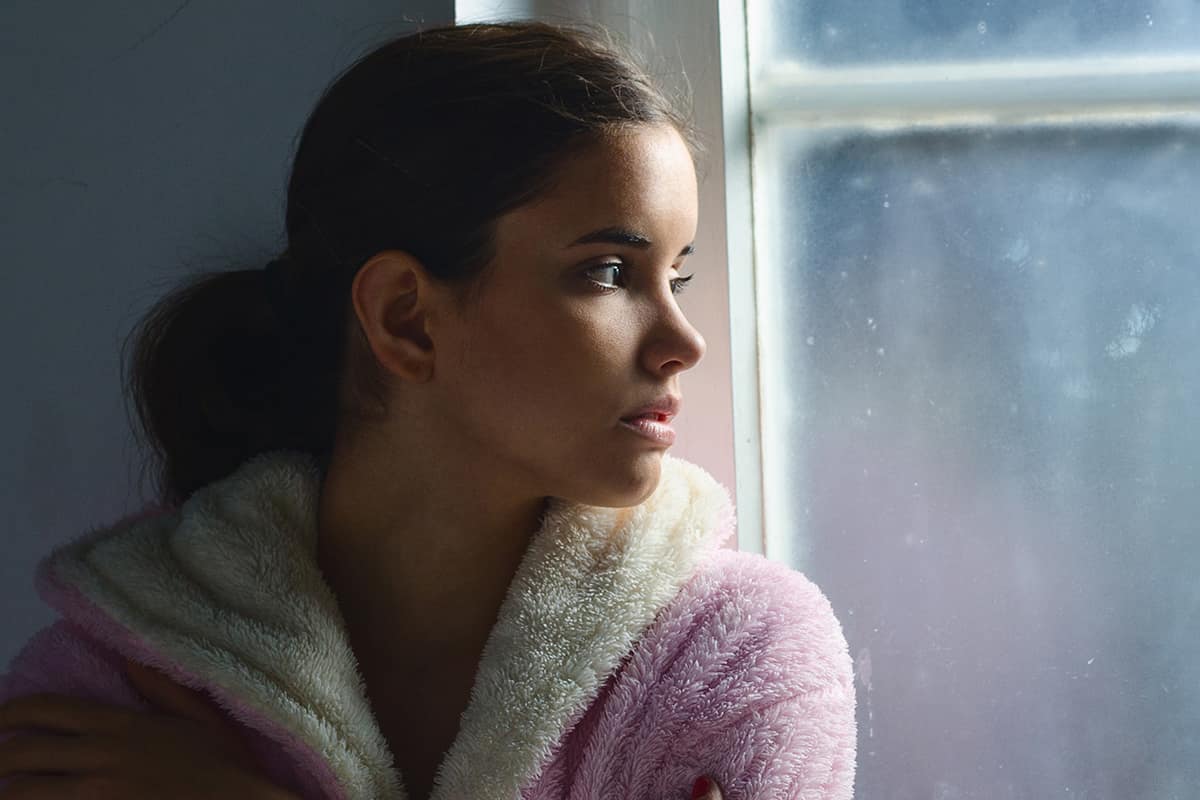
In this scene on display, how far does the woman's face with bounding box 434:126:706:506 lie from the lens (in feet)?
2.29

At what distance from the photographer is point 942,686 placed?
936mm

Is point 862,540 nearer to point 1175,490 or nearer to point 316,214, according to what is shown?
point 1175,490

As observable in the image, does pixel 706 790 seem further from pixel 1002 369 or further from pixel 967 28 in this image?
pixel 967 28

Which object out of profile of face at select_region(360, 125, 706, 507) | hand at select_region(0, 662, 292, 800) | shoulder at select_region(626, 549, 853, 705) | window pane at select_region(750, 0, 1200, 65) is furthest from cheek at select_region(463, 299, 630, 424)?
window pane at select_region(750, 0, 1200, 65)

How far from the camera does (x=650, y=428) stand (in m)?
0.72

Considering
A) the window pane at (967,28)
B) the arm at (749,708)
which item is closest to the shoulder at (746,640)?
the arm at (749,708)

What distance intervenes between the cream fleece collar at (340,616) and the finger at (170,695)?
3cm

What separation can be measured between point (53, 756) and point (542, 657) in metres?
0.30

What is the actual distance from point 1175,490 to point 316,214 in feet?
2.30

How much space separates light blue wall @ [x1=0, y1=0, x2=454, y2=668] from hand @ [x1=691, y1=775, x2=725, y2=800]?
Result: 20.7 inches

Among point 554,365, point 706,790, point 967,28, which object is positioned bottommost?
point 706,790

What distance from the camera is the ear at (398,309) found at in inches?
28.6

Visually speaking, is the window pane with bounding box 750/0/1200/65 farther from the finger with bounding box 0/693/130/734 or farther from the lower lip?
the finger with bounding box 0/693/130/734

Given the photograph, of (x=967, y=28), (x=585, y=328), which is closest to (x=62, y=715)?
(x=585, y=328)
